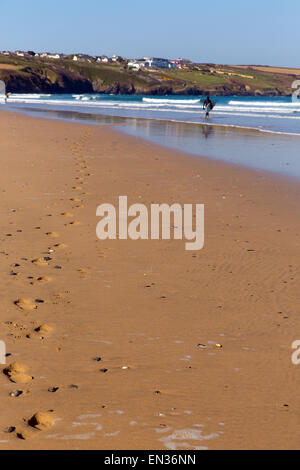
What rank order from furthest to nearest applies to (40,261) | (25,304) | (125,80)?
(125,80) → (40,261) → (25,304)

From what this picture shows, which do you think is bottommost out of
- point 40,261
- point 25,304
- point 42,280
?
point 25,304

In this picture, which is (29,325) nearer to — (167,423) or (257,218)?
(167,423)

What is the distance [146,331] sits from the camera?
4008mm

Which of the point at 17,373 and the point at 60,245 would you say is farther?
the point at 60,245

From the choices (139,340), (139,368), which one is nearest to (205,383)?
(139,368)

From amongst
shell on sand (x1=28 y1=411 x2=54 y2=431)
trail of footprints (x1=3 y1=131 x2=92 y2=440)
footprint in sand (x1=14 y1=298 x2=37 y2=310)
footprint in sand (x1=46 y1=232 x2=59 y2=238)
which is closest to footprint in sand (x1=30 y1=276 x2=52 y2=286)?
trail of footprints (x1=3 y1=131 x2=92 y2=440)

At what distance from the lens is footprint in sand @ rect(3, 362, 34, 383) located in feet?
10.7

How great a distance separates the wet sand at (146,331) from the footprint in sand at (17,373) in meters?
0.01

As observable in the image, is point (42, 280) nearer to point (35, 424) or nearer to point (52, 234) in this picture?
point (52, 234)

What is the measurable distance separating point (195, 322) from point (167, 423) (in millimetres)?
1391

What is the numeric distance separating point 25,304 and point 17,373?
3.63 ft

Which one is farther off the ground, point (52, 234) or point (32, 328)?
point (52, 234)

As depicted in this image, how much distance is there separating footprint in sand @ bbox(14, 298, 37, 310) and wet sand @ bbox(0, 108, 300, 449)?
0.7 inches

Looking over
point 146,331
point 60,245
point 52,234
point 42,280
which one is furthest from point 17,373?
point 52,234
